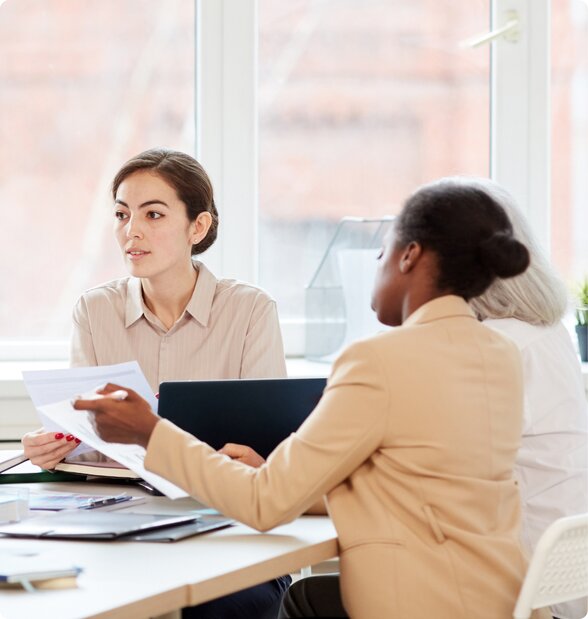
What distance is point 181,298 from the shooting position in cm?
225

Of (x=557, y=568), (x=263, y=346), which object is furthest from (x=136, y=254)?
(x=557, y=568)

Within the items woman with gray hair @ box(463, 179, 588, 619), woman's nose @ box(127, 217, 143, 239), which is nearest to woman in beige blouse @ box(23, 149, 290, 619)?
woman's nose @ box(127, 217, 143, 239)

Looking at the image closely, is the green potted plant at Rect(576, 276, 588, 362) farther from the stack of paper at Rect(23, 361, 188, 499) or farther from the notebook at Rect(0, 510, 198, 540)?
the notebook at Rect(0, 510, 198, 540)

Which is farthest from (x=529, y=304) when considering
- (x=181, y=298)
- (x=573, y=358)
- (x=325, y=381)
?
(x=181, y=298)

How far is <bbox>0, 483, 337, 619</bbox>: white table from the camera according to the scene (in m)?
1.13

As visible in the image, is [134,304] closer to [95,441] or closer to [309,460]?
[95,441]

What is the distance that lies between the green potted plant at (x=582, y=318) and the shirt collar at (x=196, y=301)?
132cm

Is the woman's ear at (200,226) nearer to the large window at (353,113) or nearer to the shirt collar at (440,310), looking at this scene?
the large window at (353,113)

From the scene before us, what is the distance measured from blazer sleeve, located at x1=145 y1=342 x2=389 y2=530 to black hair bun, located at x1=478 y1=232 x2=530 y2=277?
0.22 metres

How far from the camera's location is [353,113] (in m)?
3.17

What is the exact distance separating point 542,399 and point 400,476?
0.51 m

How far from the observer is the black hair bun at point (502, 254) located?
138 cm

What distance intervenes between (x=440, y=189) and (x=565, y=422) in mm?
597

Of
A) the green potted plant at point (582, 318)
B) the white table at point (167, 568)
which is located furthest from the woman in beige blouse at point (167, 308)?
the green potted plant at point (582, 318)
